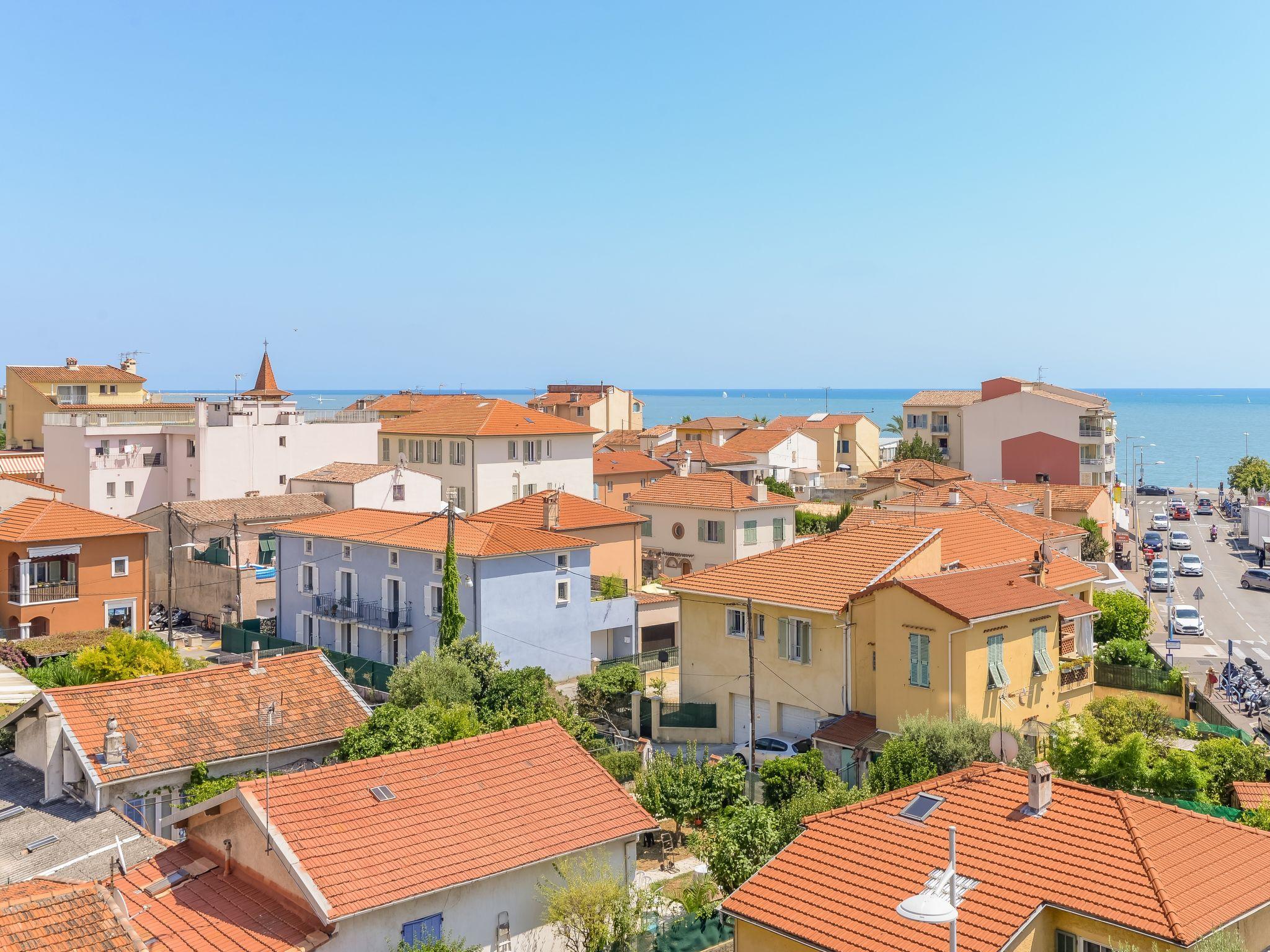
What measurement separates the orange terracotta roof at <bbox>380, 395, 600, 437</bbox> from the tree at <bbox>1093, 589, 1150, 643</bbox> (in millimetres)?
32623

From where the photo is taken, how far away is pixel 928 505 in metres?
55.0

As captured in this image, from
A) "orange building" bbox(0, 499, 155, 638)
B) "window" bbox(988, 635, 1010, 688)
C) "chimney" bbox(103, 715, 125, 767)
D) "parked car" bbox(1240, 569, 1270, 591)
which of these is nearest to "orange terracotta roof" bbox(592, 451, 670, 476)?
"orange building" bbox(0, 499, 155, 638)

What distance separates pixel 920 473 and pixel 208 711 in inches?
2302

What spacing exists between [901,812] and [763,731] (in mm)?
13818

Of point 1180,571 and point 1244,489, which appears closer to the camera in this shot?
point 1180,571

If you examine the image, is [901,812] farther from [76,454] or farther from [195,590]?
[76,454]

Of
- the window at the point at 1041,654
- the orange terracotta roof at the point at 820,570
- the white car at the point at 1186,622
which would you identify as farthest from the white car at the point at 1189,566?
the window at the point at 1041,654

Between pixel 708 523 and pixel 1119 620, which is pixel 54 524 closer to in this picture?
pixel 708 523

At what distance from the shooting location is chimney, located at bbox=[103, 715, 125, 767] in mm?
22672

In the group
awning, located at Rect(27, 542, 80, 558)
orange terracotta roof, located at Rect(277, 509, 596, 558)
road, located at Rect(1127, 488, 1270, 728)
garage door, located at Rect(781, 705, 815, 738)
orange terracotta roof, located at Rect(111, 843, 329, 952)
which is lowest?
road, located at Rect(1127, 488, 1270, 728)

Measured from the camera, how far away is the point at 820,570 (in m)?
33.1

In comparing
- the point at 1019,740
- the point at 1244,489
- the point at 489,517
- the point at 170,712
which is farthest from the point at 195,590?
the point at 1244,489

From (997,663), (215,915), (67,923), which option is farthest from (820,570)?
(67,923)

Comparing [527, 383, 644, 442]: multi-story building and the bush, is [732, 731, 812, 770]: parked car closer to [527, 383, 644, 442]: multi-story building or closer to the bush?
the bush
